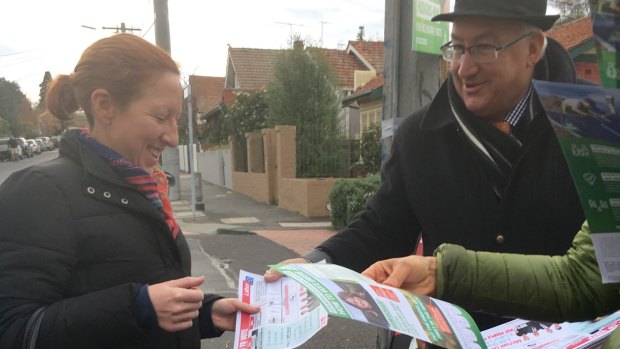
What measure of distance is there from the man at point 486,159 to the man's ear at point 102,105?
0.74 metres

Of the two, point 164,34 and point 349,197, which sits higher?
point 164,34

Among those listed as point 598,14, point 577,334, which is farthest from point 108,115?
point 577,334

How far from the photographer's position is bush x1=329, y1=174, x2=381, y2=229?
9703mm

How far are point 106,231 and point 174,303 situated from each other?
0.29 m

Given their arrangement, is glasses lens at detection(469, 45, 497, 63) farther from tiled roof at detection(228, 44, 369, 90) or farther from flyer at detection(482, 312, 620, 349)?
tiled roof at detection(228, 44, 369, 90)

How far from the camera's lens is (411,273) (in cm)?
137

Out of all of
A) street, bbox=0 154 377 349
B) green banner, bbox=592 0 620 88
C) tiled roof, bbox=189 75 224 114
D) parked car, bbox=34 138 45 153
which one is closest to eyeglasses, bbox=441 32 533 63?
green banner, bbox=592 0 620 88

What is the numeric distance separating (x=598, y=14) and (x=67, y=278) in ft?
4.54

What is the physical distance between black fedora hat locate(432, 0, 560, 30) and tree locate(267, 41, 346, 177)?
12.8m

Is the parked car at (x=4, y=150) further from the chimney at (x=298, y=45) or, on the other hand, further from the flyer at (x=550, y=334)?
the flyer at (x=550, y=334)

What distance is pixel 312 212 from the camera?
12930mm

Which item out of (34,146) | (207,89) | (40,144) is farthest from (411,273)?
(40,144)

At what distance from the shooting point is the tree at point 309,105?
48.4 ft

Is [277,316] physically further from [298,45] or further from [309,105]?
[298,45]
